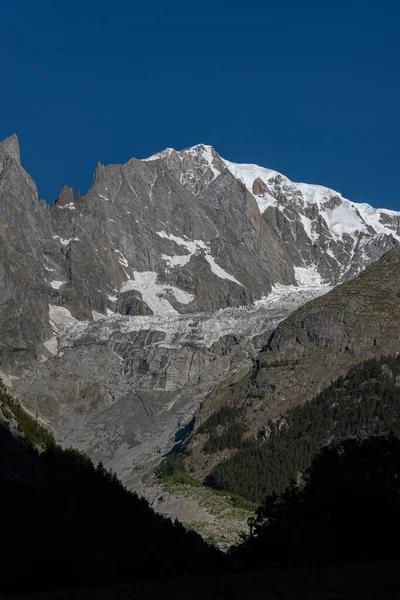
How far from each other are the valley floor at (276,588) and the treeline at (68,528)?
2799 cm

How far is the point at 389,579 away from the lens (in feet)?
97.5

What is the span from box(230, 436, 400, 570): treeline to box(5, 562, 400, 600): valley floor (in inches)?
1110

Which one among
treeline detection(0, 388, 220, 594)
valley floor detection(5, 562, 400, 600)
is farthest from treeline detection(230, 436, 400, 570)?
valley floor detection(5, 562, 400, 600)

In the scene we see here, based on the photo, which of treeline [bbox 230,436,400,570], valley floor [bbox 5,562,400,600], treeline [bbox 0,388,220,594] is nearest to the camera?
valley floor [bbox 5,562,400,600]

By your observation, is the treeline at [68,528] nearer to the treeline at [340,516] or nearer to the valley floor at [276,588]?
the treeline at [340,516]

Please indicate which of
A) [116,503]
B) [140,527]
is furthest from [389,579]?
[116,503]

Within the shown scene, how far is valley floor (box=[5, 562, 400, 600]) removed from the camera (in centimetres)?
2741

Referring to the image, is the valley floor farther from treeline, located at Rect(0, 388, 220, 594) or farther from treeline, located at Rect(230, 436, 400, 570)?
treeline, located at Rect(230, 436, 400, 570)

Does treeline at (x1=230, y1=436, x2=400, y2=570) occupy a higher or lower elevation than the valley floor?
higher

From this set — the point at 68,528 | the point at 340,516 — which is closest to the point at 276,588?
the point at 340,516

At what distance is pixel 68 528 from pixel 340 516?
36010 mm

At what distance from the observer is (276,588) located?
94.7 feet

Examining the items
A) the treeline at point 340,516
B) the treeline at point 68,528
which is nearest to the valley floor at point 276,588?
the treeline at point 68,528

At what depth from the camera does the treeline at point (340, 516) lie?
6775 centimetres
